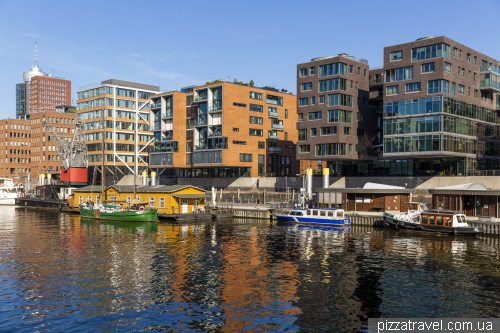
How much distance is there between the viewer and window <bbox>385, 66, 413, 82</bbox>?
306 feet

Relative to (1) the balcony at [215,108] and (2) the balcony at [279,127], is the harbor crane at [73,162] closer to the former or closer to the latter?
(1) the balcony at [215,108]

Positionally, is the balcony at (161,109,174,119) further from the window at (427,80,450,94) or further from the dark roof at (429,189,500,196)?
the dark roof at (429,189,500,196)

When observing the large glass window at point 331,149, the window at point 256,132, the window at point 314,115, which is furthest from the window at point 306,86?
the window at point 256,132

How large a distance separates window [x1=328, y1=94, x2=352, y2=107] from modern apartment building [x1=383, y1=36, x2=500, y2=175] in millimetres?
10165

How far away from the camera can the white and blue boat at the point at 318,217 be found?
6981cm

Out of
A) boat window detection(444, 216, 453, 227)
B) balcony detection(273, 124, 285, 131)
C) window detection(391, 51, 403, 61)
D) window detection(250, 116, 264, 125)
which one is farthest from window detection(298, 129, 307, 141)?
boat window detection(444, 216, 453, 227)

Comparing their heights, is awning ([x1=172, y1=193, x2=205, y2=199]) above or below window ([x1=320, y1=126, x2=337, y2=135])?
below

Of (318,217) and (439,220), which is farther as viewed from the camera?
(318,217)

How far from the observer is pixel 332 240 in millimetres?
56094

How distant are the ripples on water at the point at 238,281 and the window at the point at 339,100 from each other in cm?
5041

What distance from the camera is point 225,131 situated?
390 ft

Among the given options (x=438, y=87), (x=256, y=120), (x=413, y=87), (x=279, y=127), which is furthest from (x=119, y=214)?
(x=279, y=127)

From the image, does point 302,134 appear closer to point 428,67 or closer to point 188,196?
point 428,67

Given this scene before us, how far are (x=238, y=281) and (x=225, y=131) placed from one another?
86.3 m
